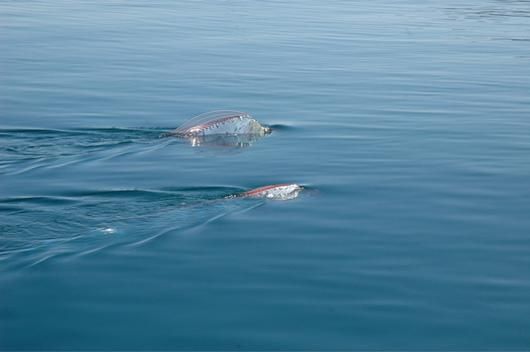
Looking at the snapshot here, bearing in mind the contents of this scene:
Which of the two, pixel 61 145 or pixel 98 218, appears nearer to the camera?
pixel 98 218

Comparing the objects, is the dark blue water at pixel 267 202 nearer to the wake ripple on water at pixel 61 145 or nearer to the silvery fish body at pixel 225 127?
the wake ripple on water at pixel 61 145

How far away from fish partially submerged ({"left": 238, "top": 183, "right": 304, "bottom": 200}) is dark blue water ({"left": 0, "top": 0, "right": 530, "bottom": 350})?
0.85 ft

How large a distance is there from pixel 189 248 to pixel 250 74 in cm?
1213

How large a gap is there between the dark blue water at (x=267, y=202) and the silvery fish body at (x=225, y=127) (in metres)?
0.41

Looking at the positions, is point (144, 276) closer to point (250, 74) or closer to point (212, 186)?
point (212, 186)

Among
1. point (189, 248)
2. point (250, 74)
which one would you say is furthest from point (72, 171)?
point (250, 74)

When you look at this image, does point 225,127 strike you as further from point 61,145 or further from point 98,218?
point 98,218

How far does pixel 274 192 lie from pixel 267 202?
348mm

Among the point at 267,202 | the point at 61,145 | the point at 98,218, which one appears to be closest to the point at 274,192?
the point at 267,202

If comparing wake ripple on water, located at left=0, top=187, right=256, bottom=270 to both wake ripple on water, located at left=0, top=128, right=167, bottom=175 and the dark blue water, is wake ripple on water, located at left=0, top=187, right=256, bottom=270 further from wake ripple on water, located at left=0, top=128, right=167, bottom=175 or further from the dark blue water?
wake ripple on water, located at left=0, top=128, right=167, bottom=175

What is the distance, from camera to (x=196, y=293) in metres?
10.2

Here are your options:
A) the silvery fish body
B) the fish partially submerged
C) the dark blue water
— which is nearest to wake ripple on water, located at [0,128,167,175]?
the dark blue water

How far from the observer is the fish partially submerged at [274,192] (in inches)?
528

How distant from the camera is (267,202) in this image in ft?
43.3
